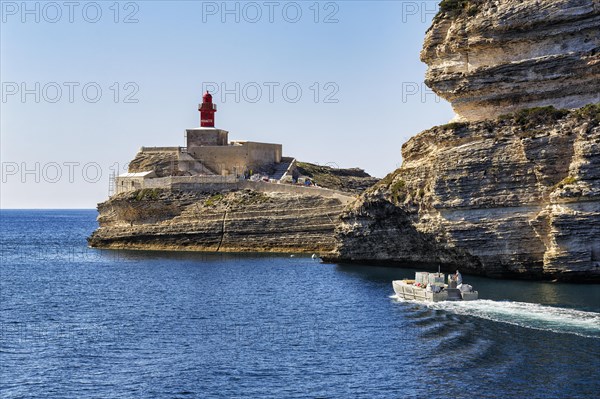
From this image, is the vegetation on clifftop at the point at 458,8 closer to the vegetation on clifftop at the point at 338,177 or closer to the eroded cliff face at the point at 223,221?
the eroded cliff face at the point at 223,221

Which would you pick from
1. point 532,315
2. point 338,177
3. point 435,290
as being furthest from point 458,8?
point 338,177

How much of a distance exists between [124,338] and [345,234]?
34.1 meters

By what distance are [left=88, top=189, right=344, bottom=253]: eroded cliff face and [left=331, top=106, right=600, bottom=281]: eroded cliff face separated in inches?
895

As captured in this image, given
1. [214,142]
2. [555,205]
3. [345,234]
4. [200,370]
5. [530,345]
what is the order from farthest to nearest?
[214,142]
[345,234]
[555,205]
[530,345]
[200,370]

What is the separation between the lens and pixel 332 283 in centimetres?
6212

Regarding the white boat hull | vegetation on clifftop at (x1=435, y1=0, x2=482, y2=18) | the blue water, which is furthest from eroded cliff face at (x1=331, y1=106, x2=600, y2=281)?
vegetation on clifftop at (x1=435, y1=0, x2=482, y2=18)

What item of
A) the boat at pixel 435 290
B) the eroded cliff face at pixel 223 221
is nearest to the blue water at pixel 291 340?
the boat at pixel 435 290

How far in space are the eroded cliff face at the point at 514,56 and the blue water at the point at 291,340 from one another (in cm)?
1234

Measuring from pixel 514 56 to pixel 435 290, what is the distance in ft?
62.3

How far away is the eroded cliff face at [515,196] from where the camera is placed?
55.0 meters

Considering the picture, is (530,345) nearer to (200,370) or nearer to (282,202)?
(200,370)

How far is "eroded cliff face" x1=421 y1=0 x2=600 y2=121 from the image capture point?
59.1 meters

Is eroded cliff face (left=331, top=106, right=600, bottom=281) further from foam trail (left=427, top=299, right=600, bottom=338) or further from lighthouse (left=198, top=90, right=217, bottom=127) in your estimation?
lighthouse (left=198, top=90, right=217, bottom=127)

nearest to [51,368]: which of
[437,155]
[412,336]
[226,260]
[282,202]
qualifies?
[412,336]
